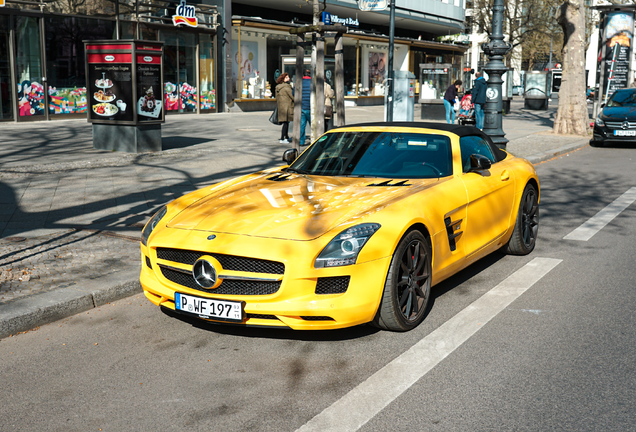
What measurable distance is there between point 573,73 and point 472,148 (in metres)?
17.3

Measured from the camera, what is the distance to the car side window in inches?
233

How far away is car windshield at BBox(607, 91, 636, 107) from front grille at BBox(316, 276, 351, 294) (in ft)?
57.4

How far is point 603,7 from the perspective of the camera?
82.8ft

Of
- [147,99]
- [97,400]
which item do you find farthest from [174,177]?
[97,400]

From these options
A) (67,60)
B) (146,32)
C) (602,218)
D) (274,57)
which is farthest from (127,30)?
(602,218)

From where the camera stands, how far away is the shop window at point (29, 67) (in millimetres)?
20781

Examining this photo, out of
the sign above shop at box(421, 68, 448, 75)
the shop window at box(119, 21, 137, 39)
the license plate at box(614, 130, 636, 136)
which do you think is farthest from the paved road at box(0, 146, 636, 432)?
the sign above shop at box(421, 68, 448, 75)

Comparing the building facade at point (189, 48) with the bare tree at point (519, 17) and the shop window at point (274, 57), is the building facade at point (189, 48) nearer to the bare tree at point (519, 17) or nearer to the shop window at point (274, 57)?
the shop window at point (274, 57)

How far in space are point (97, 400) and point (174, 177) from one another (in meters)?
7.78

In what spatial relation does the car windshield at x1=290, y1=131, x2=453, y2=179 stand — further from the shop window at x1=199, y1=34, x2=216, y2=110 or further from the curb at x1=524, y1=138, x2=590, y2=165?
the shop window at x1=199, y1=34, x2=216, y2=110

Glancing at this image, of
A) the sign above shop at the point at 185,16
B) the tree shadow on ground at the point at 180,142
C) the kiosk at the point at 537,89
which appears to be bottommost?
the tree shadow on ground at the point at 180,142

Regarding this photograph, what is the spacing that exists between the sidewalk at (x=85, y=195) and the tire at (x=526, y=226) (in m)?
3.63

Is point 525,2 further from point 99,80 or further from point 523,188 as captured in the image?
point 523,188

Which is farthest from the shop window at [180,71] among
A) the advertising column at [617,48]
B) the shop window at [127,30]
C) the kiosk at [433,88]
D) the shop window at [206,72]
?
the advertising column at [617,48]
